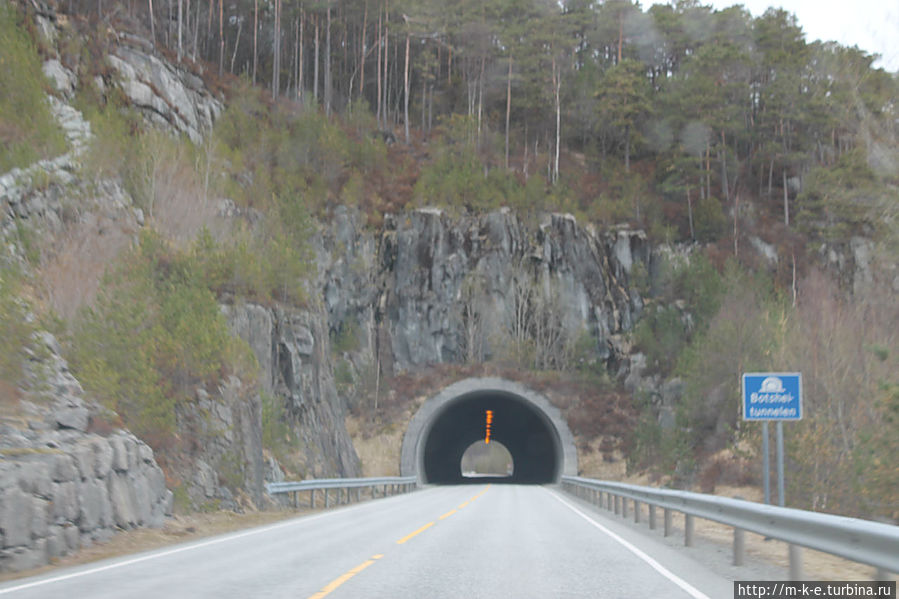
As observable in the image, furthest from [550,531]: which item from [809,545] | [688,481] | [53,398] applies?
[688,481]

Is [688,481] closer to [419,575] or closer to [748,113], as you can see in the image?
[419,575]

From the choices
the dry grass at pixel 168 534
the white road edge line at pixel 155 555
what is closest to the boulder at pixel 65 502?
the dry grass at pixel 168 534

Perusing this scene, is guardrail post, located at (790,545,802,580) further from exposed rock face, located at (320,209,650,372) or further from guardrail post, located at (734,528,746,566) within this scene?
exposed rock face, located at (320,209,650,372)

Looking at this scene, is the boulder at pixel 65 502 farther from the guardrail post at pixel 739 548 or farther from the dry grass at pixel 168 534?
the guardrail post at pixel 739 548

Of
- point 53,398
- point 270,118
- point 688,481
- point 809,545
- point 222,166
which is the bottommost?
point 688,481

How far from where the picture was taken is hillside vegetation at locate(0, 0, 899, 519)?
1848cm

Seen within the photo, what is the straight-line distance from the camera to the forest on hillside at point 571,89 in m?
57.7

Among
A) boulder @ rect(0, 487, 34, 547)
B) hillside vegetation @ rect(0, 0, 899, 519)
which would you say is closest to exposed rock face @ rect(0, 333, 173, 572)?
boulder @ rect(0, 487, 34, 547)

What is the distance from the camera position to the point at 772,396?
11984 millimetres

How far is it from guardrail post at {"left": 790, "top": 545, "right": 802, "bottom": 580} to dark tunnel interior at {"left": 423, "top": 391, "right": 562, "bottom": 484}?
38.8 metres

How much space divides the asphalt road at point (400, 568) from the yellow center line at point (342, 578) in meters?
0.01

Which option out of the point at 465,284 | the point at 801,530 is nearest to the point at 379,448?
the point at 465,284

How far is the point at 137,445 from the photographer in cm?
1466

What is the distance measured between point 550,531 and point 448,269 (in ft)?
128
